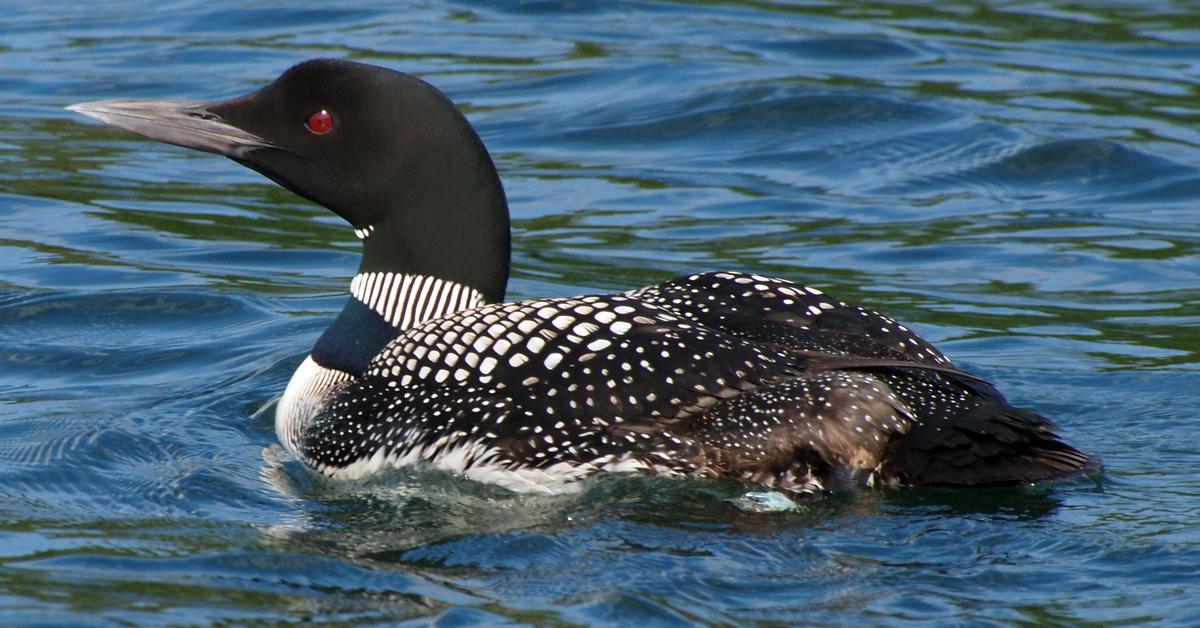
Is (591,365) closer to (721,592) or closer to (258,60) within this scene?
(721,592)

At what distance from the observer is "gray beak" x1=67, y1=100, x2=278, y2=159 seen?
4.93 metres

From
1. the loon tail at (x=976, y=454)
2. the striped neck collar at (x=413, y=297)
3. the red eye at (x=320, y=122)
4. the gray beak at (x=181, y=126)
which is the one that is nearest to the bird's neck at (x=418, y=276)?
the striped neck collar at (x=413, y=297)

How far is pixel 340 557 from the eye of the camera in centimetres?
403

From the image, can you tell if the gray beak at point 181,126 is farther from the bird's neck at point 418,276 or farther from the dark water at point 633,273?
the dark water at point 633,273

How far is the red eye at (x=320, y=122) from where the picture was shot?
485 cm

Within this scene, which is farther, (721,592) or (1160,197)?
(1160,197)

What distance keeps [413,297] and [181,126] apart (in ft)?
2.53

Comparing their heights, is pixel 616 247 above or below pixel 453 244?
below

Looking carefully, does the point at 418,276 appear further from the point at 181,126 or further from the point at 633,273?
the point at 633,273

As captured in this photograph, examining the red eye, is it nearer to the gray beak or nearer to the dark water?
the gray beak

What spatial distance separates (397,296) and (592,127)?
163 inches

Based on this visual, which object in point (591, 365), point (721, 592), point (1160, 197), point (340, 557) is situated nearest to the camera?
point (721, 592)

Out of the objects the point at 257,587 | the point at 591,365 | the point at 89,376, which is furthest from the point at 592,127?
the point at 257,587

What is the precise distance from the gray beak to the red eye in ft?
0.42
